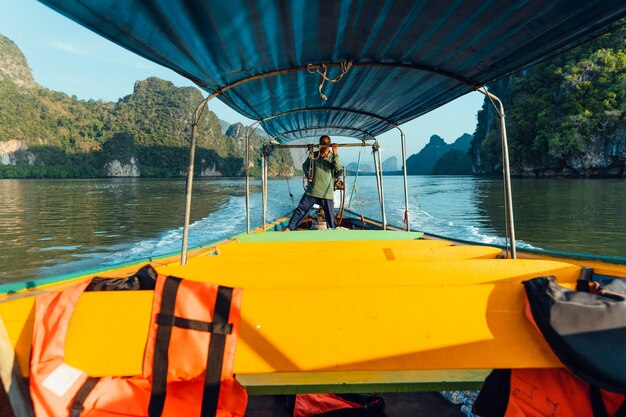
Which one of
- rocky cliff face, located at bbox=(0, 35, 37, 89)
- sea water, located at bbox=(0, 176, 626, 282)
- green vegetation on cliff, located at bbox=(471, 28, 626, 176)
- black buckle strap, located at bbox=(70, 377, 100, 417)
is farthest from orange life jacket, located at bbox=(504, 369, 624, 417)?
rocky cliff face, located at bbox=(0, 35, 37, 89)

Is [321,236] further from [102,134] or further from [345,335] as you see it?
[102,134]

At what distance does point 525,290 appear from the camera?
5.97ft

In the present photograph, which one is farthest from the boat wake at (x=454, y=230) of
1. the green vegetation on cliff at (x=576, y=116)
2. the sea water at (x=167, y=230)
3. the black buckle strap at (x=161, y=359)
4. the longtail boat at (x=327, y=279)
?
the green vegetation on cliff at (x=576, y=116)

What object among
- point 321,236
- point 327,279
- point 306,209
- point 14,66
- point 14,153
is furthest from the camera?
point 14,66

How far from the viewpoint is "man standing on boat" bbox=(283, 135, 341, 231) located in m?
6.11

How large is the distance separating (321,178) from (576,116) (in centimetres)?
5313

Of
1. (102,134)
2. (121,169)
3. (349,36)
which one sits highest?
(102,134)

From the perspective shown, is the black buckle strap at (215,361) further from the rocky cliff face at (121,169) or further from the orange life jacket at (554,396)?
the rocky cliff face at (121,169)

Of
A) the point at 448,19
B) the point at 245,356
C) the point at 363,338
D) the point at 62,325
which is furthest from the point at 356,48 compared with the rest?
the point at 62,325

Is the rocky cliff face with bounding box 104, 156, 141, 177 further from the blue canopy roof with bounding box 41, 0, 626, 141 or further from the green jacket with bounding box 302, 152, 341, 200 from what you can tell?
the blue canopy roof with bounding box 41, 0, 626, 141

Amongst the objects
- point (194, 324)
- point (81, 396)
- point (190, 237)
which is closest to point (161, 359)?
point (194, 324)

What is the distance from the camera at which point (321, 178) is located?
6125 millimetres

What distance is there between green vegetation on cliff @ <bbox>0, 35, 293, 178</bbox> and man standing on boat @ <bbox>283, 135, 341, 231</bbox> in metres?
73.6

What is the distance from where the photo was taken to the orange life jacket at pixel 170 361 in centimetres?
169
